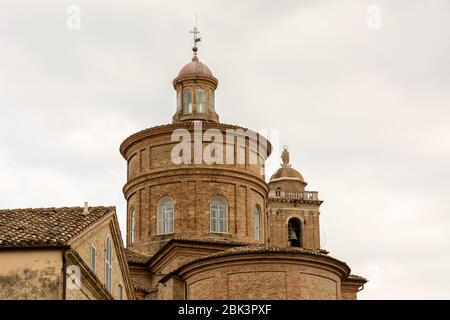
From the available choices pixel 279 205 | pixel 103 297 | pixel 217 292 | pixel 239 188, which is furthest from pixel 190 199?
pixel 279 205

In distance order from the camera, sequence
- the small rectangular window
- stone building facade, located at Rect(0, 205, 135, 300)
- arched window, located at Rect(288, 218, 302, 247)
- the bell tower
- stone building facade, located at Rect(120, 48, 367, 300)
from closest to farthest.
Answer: stone building facade, located at Rect(0, 205, 135, 300), the small rectangular window, stone building facade, located at Rect(120, 48, 367, 300), the bell tower, arched window, located at Rect(288, 218, 302, 247)

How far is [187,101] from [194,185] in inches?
212

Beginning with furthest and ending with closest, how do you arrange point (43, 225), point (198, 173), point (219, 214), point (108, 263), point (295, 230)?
point (295, 230) → point (198, 173) → point (219, 214) → point (108, 263) → point (43, 225)

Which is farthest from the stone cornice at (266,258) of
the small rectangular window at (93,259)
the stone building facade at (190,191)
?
the small rectangular window at (93,259)

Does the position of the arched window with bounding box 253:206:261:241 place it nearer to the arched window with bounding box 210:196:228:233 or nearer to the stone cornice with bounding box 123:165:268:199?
the stone cornice with bounding box 123:165:268:199

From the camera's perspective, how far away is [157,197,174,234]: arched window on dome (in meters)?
40.9

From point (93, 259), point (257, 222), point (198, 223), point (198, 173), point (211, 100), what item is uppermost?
point (211, 100)

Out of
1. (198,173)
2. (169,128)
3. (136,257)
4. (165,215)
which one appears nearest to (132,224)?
(165,215)

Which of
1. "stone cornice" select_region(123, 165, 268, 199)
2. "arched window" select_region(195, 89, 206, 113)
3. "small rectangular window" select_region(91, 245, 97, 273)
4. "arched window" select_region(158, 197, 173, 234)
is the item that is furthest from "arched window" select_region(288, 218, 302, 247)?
"small rectangular window" select_region(91, 245, 97, 273)

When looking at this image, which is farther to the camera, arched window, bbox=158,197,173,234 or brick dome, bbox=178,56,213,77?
brick dome, bbox=178,56,213,77

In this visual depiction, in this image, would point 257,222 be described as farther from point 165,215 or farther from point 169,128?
point 169,128

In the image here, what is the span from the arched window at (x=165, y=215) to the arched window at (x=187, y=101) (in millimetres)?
5078

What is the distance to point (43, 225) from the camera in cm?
2142
